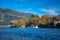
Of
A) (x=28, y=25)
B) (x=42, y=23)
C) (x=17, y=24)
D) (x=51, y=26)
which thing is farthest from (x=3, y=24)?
(x=51, y=26)

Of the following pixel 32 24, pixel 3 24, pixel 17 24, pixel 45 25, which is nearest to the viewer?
pixel 45 25

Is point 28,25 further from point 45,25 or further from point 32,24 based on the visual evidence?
point 45,25

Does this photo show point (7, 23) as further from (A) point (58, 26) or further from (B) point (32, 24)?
(A) point (58, 26)

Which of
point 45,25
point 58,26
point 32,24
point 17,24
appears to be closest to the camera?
point 58,26

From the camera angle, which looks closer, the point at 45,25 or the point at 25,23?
the point at 45,25

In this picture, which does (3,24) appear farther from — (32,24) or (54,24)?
(54,24)

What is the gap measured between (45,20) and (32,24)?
6064 mm

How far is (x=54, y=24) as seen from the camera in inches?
3009

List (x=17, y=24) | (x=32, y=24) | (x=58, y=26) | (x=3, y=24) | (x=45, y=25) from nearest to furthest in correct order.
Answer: (x=58, y=26) < (x=45, y=25) < (x=32, y=24) < (x=17, y=24) < (x=3, y=24)

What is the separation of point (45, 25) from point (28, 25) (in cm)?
1121

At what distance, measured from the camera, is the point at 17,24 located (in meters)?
98.6

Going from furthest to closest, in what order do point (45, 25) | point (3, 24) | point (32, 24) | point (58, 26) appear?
point (3, 24), point (32, 24), point (45, 25), point (58, 26)

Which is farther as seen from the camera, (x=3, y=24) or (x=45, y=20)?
(x=3, y=24)

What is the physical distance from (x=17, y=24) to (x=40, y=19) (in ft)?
40.5
